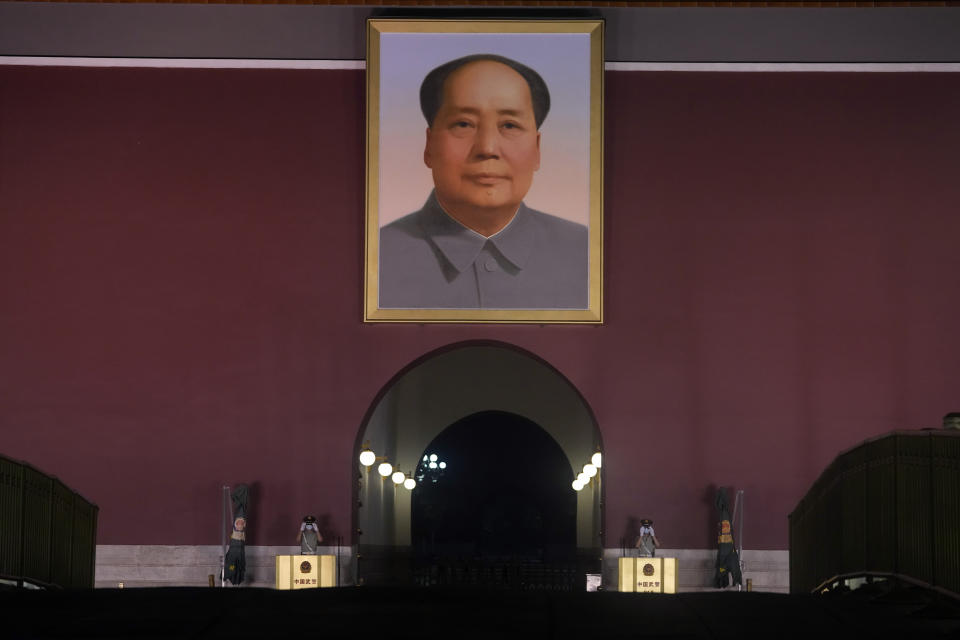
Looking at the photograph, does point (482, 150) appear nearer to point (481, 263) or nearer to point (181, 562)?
point (481, 263)

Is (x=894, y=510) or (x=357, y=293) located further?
(x=357, y=293)

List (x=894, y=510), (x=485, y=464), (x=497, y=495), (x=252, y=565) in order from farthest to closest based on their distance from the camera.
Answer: (x=497, y=495)
(x=485, y=464)
(x=252, y=565)
(x=894, y=510)

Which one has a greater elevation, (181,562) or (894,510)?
(894,510)

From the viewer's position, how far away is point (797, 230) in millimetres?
16562

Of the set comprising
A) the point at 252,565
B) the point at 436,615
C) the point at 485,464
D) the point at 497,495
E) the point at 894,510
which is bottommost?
the point at 252,565

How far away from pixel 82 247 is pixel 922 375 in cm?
1088

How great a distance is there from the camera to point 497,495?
2930 cm

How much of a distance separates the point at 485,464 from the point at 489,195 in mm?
13273

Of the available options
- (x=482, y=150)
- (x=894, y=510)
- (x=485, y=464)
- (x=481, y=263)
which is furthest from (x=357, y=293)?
(x=485, y=464)

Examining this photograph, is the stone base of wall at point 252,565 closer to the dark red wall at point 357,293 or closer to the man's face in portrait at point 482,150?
the dark red wall at point 357,293

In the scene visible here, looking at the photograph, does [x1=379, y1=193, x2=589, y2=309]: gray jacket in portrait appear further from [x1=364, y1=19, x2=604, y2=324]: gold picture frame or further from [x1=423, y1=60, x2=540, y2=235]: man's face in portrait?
[x1=423, y1=60, x2=540, y2=235]: man's face in portrait

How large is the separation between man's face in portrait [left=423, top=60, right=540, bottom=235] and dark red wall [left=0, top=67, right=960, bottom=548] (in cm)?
108

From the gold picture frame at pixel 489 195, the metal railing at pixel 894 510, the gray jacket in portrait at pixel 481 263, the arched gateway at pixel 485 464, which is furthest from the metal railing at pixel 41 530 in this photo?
the arched gateway at pixel 485 464

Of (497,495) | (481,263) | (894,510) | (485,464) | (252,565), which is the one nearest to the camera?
(894,510)
